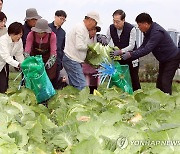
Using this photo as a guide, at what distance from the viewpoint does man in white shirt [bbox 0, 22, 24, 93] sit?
652 cm

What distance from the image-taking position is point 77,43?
22.9 feet

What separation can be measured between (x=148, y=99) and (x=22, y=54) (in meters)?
3.38

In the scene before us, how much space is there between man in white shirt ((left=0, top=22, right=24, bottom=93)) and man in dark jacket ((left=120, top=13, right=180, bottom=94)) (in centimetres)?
164

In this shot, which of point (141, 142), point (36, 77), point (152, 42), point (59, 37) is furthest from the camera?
point (59, 37)

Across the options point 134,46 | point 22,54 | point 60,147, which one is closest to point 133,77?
point 134,46

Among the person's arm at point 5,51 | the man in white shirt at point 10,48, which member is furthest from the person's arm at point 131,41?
the person's arm at point 5,51

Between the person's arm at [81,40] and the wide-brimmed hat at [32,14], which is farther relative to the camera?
the wide-brimmed hat at [32,14]

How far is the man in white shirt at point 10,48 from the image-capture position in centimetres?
652

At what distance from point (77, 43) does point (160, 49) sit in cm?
138

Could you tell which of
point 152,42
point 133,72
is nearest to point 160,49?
point 152,42

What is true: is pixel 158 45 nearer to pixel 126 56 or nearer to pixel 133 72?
pixel 126 56

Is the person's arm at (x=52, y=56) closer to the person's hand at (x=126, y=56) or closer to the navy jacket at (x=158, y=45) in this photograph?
the person's hand at (x=126, y=56)

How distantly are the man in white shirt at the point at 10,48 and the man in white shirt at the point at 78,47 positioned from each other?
0.75 m

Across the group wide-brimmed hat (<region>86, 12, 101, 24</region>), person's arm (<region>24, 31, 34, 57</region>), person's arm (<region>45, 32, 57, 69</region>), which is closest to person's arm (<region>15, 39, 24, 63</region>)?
person's arm (<region>24, 31, 34, 57</region>)
